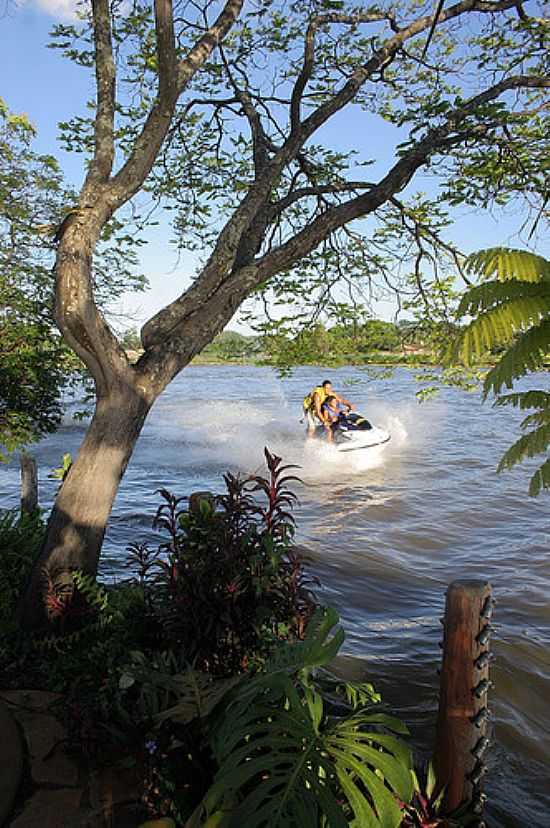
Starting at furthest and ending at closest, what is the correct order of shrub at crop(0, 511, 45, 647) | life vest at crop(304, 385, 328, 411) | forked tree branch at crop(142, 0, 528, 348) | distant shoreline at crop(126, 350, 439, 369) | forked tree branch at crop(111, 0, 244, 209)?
life vest at crop(304, 385, 328, 411), distant shoreline at crop(126, 350, 439, 369), forked tree branch at crop(142, 0, 528, 348), shrub at crop(0, 511, 45, 647), forked tree branch at crop(111, 0, 244, 209)

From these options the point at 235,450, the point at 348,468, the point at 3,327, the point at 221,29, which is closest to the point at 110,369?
the point at 3,327

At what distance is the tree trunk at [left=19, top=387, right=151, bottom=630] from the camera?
4.75 metres

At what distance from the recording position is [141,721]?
3.30 m

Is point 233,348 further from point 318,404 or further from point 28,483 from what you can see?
point 318,404

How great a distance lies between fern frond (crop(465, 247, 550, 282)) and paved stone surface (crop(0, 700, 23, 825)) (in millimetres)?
4043

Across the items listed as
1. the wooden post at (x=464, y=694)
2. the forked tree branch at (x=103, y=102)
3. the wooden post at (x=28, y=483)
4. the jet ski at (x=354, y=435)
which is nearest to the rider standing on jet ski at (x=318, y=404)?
the jet ski at (x=354, y=435)

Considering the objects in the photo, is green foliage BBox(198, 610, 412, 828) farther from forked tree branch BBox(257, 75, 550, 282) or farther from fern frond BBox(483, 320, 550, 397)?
forked tree branch BBox(257, 75, 550, 282)

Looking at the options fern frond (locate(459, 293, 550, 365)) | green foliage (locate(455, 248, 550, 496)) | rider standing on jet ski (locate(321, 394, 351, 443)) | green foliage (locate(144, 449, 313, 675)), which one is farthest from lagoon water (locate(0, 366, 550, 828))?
fern frond (locate(459, 293, 550, 365))

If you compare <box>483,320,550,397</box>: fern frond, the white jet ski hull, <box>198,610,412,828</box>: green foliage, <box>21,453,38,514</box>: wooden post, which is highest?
<box>483,320,550,397</box>: fern frond

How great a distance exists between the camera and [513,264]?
4.00 m

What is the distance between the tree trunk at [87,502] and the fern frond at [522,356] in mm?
2855

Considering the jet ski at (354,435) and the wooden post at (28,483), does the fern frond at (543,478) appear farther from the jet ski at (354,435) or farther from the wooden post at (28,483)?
the jet ski at (354,435)

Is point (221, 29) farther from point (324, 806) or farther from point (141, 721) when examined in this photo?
point (324, 806)

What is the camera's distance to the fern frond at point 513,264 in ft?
13.0
